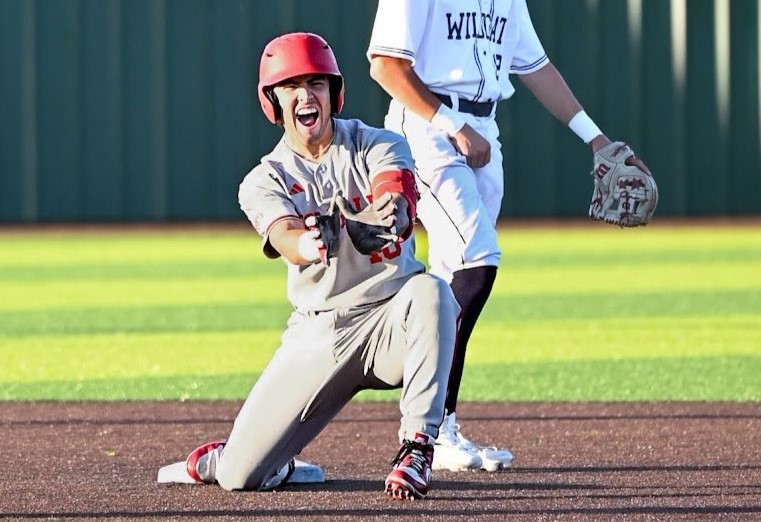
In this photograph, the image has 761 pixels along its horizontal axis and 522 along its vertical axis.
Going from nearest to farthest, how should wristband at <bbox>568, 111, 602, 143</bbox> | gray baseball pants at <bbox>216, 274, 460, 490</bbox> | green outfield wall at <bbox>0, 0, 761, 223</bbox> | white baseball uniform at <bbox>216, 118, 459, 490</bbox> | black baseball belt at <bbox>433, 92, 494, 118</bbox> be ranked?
gray baseball pants at <bbox>216, 274, 460, 490</bbox>
white baseball uniform at <bbox>216, 118, 459, 490</bbox>
black baseball belt at <bbox>433, 92, 494, 118</bbox>
wristband at <bbox>568, 111, 602, 143</bbox>
green outfield wall at <bbox>0, 0, 761, 223</bbox>

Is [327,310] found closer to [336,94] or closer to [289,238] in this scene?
[289,238]

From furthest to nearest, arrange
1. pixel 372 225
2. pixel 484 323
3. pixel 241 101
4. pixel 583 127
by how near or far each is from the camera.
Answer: pixel 241 101, pixel 484 323, pixel 583 127, pixel 372 225

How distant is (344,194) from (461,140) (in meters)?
0.87

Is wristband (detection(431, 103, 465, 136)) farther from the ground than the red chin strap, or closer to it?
farther from the ground

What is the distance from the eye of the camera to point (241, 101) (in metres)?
26.7

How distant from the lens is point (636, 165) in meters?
6.23

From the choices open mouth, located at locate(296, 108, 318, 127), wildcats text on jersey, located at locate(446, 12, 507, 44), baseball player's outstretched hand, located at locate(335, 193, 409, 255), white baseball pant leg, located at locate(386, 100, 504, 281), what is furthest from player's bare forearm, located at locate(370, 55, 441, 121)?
baseball player's outstretched hand, located at locate(335, 193, 409, 255)

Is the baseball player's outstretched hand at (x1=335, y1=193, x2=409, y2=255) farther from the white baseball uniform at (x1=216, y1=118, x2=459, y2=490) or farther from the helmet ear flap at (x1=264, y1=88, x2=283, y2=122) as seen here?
the helmet ear flap at (x1=264, y1=88, x2=283, y2=122)

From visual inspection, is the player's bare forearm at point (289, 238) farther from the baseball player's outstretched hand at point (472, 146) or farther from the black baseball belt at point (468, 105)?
the black baseball belt at point (468, 105)

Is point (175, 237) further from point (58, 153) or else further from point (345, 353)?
point (345, 353)

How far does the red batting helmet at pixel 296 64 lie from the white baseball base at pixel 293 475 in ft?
3.73

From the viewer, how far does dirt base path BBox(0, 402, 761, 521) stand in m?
4.84

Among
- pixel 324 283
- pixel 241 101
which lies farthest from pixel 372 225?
pixel 241 101

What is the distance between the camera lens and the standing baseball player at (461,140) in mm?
5875
